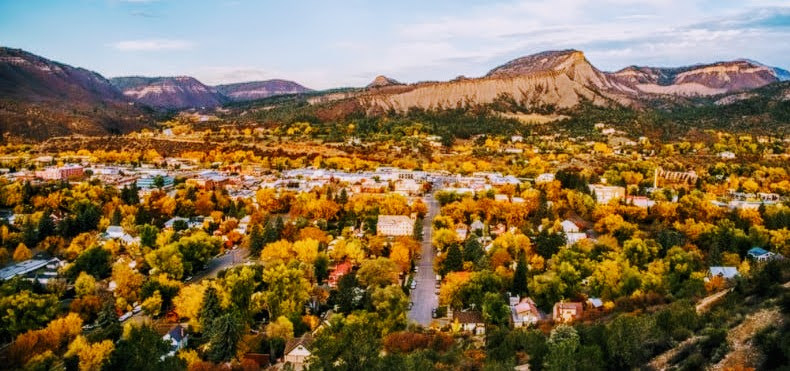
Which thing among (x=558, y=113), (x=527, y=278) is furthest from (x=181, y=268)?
(x=558, y=113)

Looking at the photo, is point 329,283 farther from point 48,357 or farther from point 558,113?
point 558,113

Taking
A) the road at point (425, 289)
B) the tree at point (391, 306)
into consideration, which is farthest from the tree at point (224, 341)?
the road at point (425, 289)

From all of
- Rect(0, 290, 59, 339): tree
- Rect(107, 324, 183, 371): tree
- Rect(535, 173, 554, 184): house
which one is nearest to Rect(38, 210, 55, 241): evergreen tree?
Rect(0, 290, 59, 339): tree

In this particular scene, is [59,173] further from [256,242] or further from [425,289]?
[425,289]

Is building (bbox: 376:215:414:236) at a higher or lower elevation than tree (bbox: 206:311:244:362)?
lower

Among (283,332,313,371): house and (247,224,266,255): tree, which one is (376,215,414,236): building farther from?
(283,332,313,371): house

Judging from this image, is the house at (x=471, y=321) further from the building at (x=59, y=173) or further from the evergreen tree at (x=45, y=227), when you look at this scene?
the building at (x=59, y=173)
